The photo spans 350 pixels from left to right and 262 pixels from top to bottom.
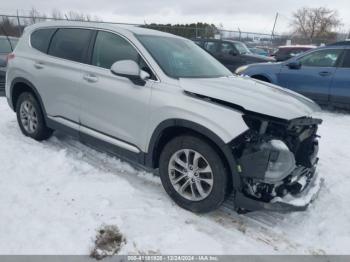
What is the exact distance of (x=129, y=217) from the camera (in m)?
3.43

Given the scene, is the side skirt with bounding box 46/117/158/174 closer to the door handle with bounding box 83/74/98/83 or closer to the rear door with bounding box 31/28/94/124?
Answer: the rear door with bounding box 31/28/94/124

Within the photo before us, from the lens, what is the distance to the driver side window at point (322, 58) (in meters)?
8.08

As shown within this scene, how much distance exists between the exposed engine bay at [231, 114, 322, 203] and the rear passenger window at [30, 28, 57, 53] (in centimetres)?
334

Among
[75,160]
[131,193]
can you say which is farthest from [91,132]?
[131,193]

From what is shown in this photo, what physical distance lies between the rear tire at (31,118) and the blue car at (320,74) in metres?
5.84

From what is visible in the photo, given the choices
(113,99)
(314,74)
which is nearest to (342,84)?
(314,74)

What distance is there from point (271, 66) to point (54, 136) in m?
5.76

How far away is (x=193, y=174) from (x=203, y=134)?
0.45 m

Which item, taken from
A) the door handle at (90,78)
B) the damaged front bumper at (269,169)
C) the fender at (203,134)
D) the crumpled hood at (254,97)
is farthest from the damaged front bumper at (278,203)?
the door handle at (90,78)

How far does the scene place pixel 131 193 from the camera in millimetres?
3889

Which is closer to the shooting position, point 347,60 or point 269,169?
point 269,169

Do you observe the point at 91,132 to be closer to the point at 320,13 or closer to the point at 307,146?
the point at 307,146

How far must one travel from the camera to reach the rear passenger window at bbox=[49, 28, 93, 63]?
14.7 feet

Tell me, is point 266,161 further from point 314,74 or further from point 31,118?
point 314,74
